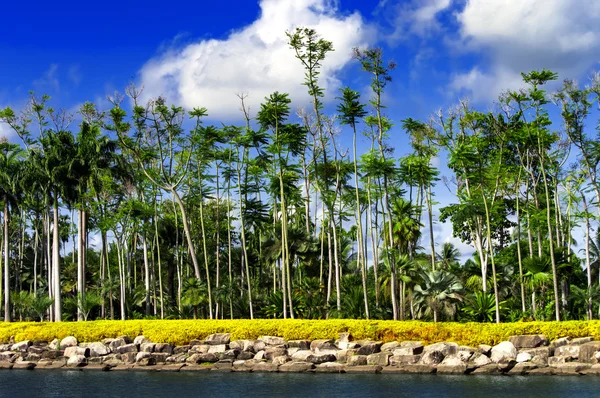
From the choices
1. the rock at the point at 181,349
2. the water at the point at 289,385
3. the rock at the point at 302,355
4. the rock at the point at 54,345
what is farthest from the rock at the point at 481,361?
the rock at the point at 54,345

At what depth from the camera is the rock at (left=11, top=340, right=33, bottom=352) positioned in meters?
29.6

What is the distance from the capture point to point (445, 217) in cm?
3362

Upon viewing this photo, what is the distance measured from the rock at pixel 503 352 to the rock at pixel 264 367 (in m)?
7.68

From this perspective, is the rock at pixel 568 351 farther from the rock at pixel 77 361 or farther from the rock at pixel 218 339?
the rock at pixel 77 361

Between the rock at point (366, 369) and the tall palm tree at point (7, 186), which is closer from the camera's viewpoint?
the rock at point (366, 369)

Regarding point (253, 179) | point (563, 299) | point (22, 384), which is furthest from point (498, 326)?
point (253, 179)

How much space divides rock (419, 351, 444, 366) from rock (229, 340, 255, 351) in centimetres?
679

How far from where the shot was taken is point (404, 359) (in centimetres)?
2427

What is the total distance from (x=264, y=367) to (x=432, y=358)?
6.04 metres

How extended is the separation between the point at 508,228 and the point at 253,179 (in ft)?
55.5

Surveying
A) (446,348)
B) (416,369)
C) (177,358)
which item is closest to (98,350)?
(177,358)

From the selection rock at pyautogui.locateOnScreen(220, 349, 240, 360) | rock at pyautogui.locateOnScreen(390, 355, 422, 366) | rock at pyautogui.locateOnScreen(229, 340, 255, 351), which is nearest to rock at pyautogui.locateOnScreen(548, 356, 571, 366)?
rock at pyautogui.locateOnScreen(390, 355, 422, 366)

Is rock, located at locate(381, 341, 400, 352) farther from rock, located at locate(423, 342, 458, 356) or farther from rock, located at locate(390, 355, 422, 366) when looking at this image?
rock, located at locate(423, 342, 458, 356)

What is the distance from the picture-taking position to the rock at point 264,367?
80.0ft
